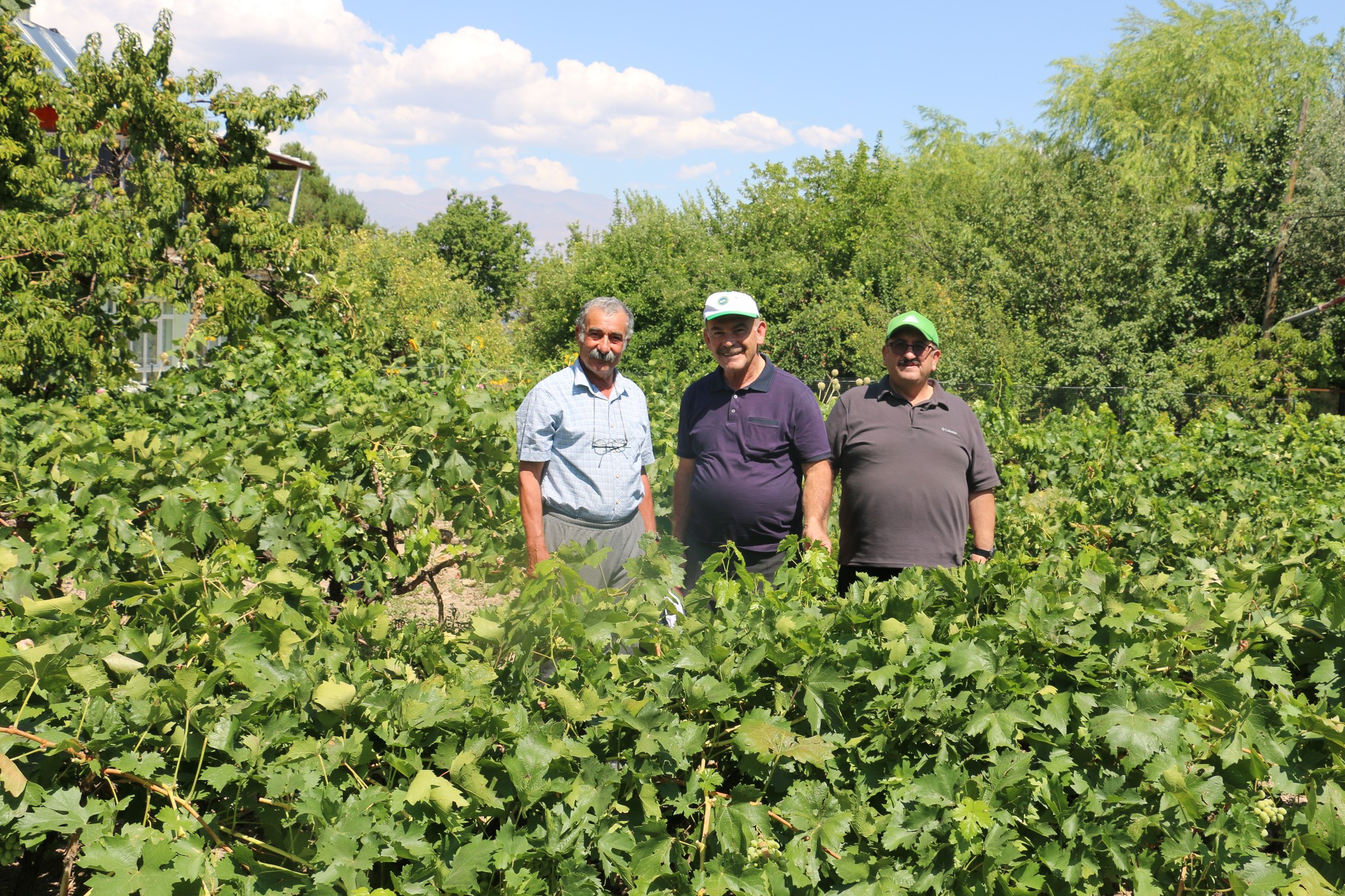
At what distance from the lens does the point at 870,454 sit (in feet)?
10.8

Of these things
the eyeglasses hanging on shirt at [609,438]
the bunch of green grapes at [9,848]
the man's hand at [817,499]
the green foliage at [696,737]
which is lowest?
the bunch of green grapes at [9,848]

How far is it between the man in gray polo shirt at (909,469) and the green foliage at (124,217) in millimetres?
5940

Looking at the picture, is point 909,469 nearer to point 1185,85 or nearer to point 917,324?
point 917,324

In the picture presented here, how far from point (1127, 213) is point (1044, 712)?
17.8m

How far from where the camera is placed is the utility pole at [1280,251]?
58.0 ft

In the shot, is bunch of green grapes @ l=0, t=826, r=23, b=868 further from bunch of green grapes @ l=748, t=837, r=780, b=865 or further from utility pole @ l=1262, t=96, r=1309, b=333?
utility pole @ l=1262, t=96, r=1309, b=333

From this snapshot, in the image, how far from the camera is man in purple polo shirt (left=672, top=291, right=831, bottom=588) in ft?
10.8

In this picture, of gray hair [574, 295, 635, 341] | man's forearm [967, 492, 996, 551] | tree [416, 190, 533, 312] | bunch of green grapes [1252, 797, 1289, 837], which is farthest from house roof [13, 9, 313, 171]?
tree [416, 190, 533, 312]

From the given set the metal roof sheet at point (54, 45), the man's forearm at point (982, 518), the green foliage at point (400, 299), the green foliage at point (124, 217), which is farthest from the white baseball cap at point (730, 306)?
the metal roof sheet at point (54, 45)

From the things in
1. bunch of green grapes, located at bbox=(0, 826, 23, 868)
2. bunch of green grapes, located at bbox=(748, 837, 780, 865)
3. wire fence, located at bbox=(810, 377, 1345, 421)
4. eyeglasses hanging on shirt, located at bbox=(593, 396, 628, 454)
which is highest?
wire fence, located at bbox=(810, 377, 1345, 421)

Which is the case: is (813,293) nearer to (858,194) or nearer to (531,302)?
(858,194)

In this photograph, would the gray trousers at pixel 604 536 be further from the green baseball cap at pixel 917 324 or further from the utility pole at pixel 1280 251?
the utility pole at pixel 1280 251

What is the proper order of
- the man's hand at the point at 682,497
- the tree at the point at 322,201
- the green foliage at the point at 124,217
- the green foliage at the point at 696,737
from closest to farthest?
the green foliage at the point at 696,737 < the man's hand at the point at 682,497 < the green foliage at the point at 124,217 < the tree at the point at 322,201

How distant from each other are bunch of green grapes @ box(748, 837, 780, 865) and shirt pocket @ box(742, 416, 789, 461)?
176 cm
